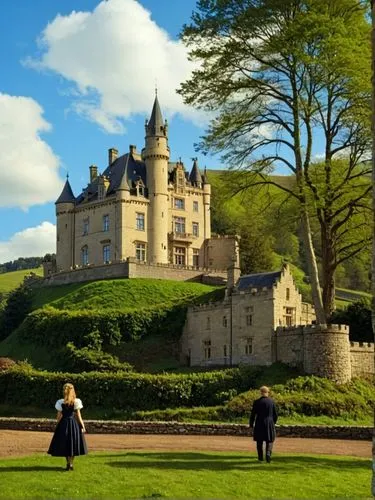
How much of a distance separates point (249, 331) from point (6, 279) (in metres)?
98.8

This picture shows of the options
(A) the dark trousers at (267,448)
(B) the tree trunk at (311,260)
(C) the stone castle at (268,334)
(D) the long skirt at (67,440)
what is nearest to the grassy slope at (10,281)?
(C) the stone castle at (268,334)

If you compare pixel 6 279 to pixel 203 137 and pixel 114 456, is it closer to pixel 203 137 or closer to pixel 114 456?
pixel 203 137

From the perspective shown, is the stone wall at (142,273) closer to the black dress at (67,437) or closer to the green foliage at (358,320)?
the green foliage at (358,320)

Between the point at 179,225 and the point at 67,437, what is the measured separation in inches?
2157

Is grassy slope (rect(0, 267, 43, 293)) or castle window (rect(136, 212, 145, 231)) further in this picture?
grassy slope (rect(0, 267, 43, 293))

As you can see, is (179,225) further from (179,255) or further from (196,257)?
(196,257)

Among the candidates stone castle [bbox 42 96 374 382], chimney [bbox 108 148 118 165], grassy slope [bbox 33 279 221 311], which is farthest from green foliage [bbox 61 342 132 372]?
chimney [bbox 108 148 118 165]

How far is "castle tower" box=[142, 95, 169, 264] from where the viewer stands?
66.4 m

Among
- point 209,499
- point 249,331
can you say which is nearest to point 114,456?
point 209,499

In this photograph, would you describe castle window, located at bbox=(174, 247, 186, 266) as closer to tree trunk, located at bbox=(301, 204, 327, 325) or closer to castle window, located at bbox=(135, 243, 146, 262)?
castle window, located at bbox=(135, 243, 146, 262)

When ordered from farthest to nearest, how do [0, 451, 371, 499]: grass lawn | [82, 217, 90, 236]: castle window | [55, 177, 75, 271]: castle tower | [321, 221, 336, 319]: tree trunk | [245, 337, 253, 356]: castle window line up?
[55, 177, 75, 271]: castle tower < [82, 217, 90, 236]: castle window < [245, 337, 253, 356]: castle window < [321, 221, 336, 319]: tree trunk < [0, 451, 371, 499]: grass lawn

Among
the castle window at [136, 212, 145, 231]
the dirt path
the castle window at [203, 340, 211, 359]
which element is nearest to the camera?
the dirt path

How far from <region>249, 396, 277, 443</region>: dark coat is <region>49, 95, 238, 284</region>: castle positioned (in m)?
45.4

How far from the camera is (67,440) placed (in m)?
15.0
